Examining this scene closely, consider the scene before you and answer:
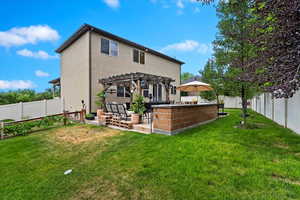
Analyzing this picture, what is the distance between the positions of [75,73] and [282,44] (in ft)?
39.6

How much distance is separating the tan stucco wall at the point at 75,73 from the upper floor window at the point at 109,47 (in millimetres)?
1121

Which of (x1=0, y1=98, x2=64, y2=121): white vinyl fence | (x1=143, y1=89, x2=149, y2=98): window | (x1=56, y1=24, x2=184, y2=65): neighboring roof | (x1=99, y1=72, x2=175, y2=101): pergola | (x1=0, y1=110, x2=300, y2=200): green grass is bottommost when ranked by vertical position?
(x1=0, y1=110, x2=300, y2=200): green grass

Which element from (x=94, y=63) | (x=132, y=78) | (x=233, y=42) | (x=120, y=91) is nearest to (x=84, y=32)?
(x=94, y=63)

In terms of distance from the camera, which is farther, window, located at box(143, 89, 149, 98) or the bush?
window, located at box(143, 89, 149, 98)

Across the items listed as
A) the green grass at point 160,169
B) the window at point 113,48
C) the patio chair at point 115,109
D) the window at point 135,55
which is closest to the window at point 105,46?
the window at point 113,48

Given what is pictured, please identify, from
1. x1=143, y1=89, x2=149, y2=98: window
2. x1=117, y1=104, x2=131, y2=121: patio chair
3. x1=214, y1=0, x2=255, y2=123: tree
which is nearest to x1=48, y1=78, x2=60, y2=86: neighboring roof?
x1=143, y1=89, x2=149, y2=98: window

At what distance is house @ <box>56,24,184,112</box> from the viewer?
9742mm

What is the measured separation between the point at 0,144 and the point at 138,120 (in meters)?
5.59

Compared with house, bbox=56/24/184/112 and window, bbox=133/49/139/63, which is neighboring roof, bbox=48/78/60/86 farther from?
window, bbox=133/49/139/63

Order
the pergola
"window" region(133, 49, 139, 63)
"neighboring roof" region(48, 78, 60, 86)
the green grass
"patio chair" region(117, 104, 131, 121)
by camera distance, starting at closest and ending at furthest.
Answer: the green grass → "patio chair" region(117, 104, 131, 121) → the pergola → "window" region(133, 49, 139, 63) → "neighboring roof" region(48, 78, 60, 86)

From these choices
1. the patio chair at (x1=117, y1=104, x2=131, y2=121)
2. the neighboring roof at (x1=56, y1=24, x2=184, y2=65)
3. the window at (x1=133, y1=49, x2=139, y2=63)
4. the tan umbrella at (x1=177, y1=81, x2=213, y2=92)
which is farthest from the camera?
the window at (x1=133, y1=49, x2=139, y2=63)

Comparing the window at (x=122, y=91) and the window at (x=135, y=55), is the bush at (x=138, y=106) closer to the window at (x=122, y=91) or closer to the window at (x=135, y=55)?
the window at (x=122, y=91)

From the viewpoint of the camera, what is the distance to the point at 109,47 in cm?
1071

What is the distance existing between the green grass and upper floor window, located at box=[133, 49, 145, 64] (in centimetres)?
942
